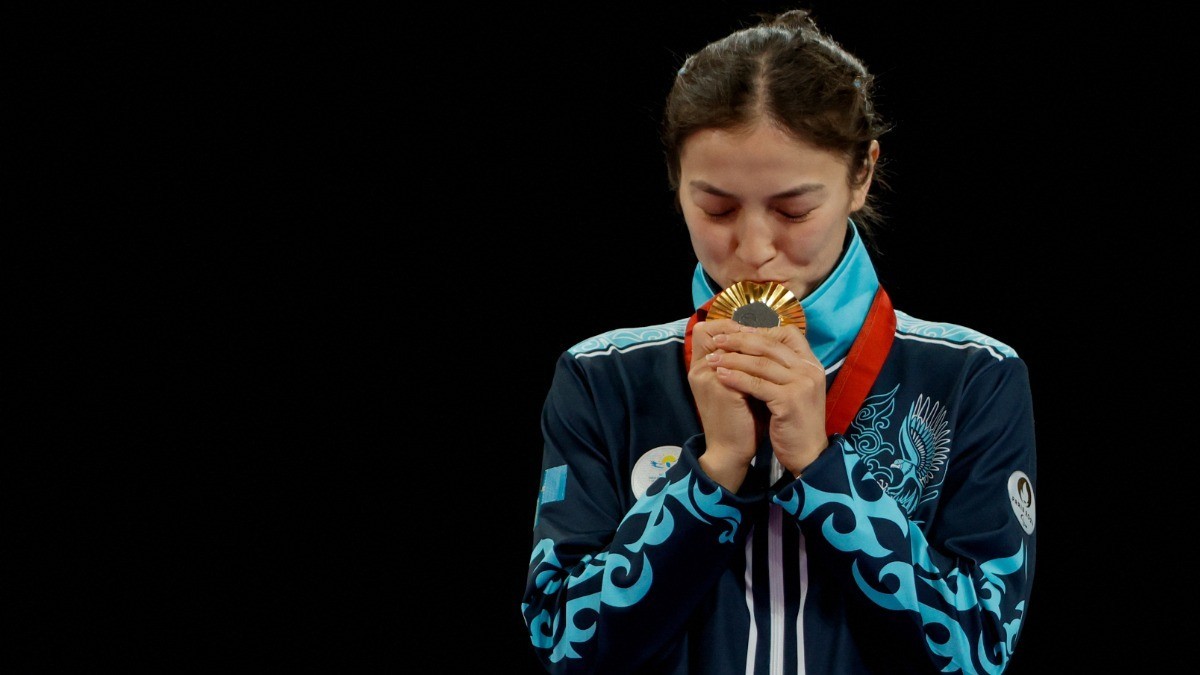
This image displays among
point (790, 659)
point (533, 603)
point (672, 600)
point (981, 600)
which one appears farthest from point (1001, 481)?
point (533, 603)

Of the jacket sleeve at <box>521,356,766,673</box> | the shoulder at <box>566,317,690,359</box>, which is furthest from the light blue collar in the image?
the jacket sleeve at <box>521,356,766,673</box>

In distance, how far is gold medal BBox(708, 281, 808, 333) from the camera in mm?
1562

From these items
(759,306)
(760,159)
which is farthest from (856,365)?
(760,159)

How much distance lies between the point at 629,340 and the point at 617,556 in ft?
1.28

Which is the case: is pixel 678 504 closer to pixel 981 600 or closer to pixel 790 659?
pixel 790 659

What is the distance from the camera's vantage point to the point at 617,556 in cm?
155

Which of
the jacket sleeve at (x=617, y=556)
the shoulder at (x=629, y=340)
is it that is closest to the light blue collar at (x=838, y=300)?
the shoulder at (x=629, y=340)

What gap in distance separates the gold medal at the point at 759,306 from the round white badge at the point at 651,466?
219 millimetres

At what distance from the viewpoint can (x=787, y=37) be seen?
1.67 m

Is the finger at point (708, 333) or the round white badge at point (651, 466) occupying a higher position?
the finger at point (708, 333)

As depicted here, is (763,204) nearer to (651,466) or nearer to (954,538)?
(651,466)

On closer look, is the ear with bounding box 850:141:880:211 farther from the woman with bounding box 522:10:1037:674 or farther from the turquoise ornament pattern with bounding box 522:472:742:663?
the turquoise ornament pattern with bounding box 522:472:742:663

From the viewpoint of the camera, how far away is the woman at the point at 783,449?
1.52 m

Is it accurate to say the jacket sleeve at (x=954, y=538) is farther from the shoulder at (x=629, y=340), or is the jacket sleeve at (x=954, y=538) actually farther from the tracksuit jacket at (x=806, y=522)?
the shoulder at (x=629, y=340)
